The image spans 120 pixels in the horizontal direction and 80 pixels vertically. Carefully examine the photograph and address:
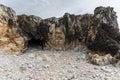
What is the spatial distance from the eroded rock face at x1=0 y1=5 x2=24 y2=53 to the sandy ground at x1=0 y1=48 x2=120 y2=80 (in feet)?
5.20

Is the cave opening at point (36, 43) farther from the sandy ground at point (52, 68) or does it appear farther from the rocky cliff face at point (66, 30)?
the sandy ground at point (52, 68)

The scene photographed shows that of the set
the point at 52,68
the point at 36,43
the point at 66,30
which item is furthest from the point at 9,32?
the point at 52,68

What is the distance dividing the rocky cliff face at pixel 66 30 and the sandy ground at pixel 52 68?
8.47 feet

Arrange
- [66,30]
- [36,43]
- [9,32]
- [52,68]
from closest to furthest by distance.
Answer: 1. [52,68]
2. [9,32]
3. [66,30]
4. [36,43]

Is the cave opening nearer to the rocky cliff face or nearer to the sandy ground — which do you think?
the rocky cliff face

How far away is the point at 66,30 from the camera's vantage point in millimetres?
35125

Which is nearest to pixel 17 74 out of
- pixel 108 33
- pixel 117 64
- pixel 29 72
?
pixel 29 72

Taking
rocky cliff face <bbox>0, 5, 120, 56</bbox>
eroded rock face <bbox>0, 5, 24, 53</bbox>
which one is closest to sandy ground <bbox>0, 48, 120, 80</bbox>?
eroded rock face <bbox>0, 5, 24, 53</bbox>

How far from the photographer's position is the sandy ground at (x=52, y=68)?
2472 cm

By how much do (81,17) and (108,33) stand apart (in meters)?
4.55

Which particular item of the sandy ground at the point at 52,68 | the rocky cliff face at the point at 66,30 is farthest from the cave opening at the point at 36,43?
the sandy ground at the point at 52,68

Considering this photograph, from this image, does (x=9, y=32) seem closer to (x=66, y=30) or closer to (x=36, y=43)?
(x=36, y=43)

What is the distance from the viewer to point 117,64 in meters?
28.3

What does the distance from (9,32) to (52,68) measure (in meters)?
8.94
